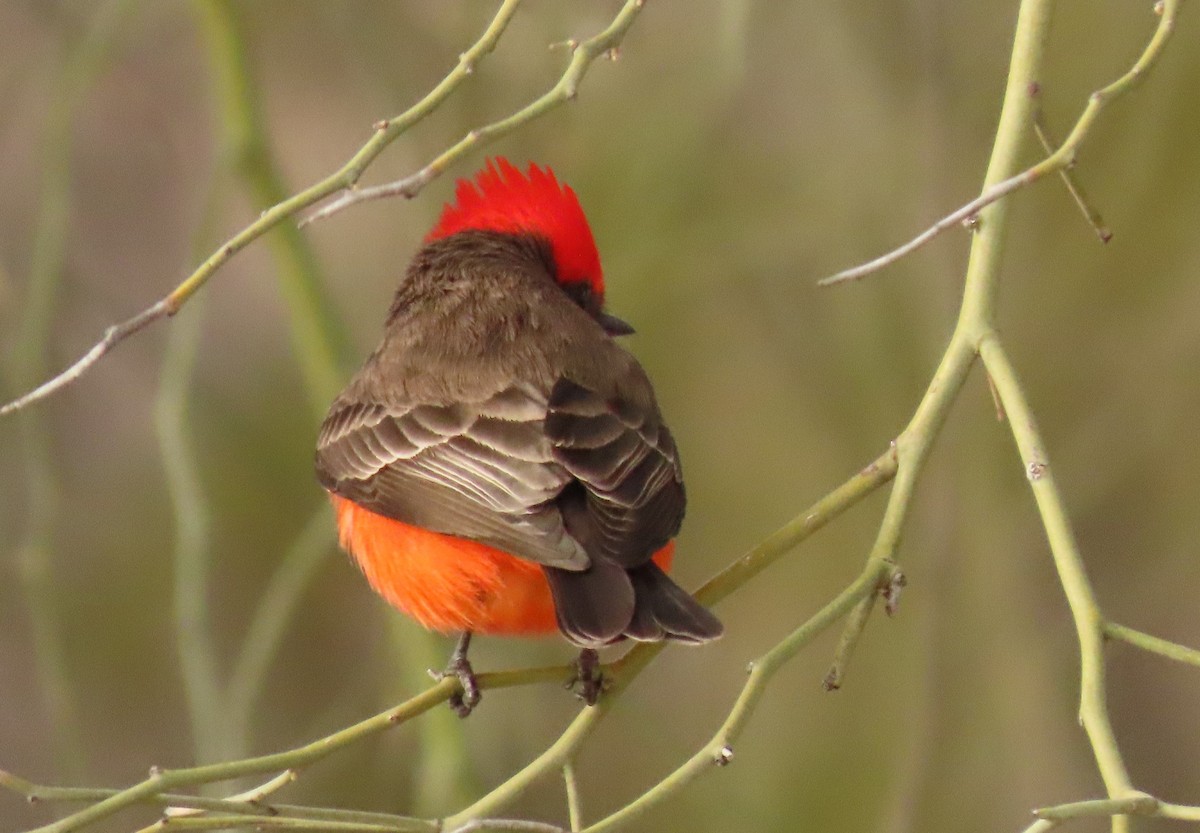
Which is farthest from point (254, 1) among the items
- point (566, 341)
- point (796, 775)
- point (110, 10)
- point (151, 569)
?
point (796, 775)

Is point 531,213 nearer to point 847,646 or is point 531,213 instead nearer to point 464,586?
point 464,586

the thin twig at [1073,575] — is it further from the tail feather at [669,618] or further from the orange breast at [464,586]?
the orange breast at [464,586]

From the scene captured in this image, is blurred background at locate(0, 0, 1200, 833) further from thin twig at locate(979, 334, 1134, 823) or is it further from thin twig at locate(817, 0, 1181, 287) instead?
thin twig at locate(979, 334, 1134, 823)

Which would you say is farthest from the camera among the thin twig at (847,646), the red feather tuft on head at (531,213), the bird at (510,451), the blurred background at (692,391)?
the blurred background at (692,391)

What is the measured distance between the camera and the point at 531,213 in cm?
370

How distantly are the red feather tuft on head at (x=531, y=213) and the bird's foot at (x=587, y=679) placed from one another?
1.24 m

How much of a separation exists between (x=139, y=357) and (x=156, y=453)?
1.23 feet

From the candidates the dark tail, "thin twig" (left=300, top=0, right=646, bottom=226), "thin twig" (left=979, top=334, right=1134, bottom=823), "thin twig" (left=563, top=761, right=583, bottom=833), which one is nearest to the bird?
the dark tail

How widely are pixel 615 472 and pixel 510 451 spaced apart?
189 millimetres

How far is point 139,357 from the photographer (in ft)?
19.7

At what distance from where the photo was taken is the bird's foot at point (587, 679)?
2607 millimetres

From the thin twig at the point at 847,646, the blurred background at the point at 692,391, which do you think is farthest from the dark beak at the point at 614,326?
the thin twig at the point at 847,646

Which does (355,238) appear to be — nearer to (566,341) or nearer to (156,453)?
(156,453)

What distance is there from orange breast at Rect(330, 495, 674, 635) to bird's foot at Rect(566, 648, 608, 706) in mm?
246
